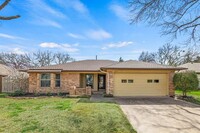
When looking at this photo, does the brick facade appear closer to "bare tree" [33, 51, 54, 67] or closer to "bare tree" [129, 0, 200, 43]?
"bare tree" [129, 0, 200, 43]

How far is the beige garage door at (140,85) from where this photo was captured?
17.5m

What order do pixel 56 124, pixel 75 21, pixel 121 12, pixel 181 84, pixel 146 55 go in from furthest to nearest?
1. pixel 146 55
2. pixel 181 84
3. pixel 75 21
4. pixel 121 12
5. pixel 56 124

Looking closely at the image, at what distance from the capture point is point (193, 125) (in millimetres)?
7812

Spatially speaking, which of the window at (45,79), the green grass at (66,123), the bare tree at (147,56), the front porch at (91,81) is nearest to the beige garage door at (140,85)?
the front porch at (91,81)

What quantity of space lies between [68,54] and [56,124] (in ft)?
139

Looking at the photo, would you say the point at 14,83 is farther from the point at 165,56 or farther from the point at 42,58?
the point at 165,56

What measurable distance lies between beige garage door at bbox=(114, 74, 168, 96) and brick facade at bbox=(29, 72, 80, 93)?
4.75 meters

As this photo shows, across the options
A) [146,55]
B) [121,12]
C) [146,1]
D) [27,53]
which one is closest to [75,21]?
[121,12]

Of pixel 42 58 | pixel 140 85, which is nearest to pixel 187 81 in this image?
pixel 140 85

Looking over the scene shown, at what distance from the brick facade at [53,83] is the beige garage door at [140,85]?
15.6 feet

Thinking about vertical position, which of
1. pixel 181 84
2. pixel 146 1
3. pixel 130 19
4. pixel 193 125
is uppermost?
pixel 146 1

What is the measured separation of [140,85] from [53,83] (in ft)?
27.9

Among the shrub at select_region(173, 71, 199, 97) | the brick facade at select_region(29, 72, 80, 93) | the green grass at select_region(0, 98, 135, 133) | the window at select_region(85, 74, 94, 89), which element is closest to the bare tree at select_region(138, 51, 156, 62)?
the window at select_region(85, 74, 94, 89)

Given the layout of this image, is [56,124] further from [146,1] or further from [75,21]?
[75,21]
